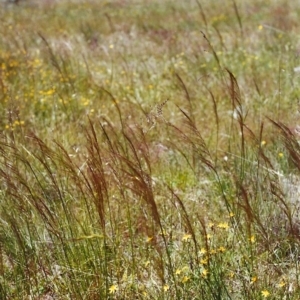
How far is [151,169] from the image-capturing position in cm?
306

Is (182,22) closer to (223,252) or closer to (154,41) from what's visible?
(154,41)

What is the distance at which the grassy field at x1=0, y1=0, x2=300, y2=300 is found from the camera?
186cm

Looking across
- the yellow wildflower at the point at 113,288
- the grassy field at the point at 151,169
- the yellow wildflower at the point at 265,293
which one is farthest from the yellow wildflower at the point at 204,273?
the yellow wildflower at the point at 113,288

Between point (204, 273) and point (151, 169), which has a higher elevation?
point (151, 169)

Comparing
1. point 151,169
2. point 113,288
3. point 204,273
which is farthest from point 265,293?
point 151,169

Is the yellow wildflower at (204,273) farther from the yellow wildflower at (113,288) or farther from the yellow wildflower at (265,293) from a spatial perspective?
the yellow wildflower at (113,288)

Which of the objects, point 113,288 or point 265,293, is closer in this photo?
point 265,293

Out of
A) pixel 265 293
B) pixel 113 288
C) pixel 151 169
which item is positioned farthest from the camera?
pixel 151 169

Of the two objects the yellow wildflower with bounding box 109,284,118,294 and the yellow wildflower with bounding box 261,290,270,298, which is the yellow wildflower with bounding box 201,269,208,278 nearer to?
the yellow wildflower with bounding box 261,290,270,298

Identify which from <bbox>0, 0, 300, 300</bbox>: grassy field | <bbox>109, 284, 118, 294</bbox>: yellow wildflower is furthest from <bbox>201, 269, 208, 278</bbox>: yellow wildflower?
<bbox>109, 284, 118, 294</bbox>: yellow wildflower

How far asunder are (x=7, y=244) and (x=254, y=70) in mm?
3486

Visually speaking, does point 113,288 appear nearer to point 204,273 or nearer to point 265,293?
point 204,273

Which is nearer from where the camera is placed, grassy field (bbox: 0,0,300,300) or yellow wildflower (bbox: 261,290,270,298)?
yellow wildflower (bbox: 261,290,270,298)

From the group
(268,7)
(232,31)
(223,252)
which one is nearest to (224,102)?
(223,252)
